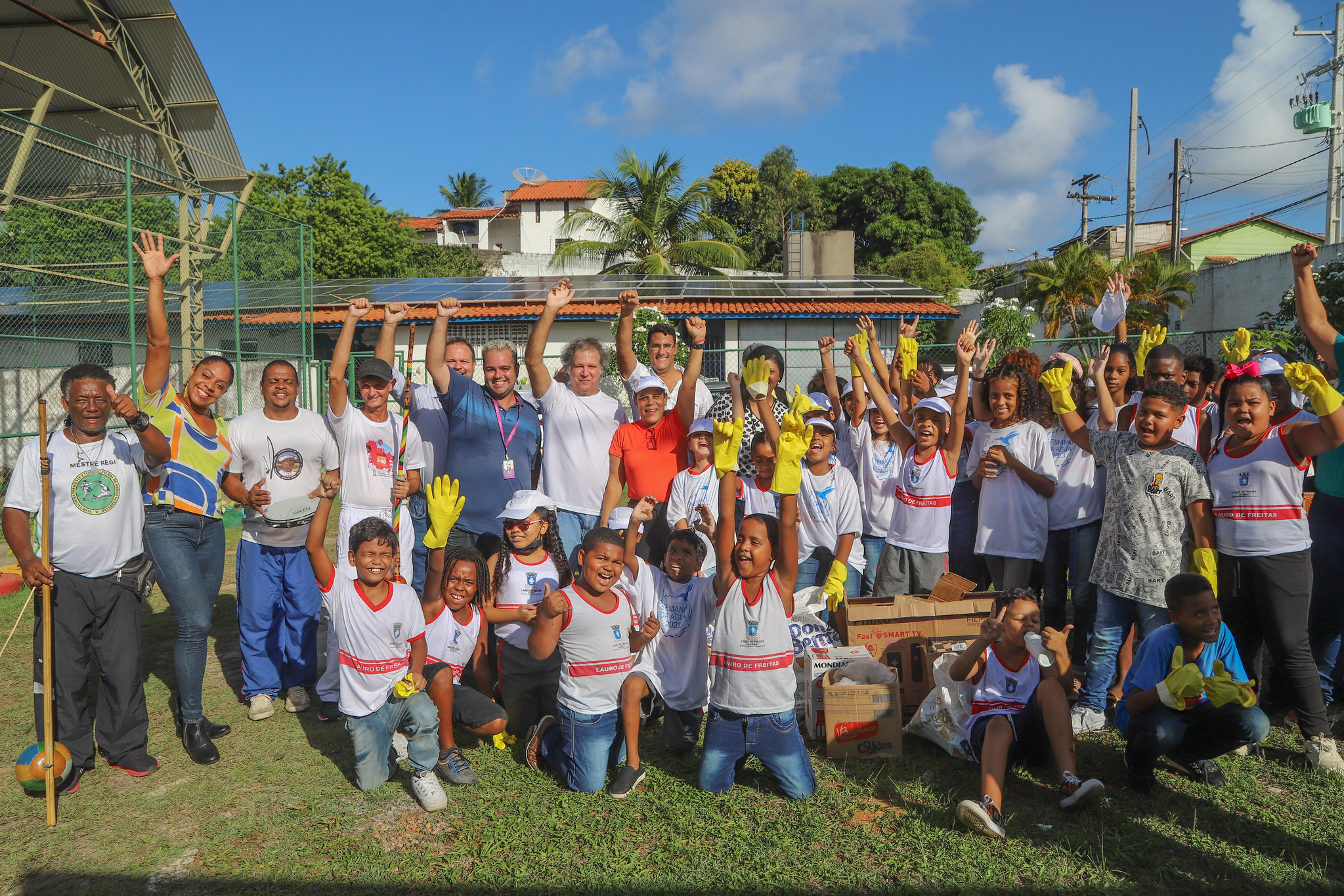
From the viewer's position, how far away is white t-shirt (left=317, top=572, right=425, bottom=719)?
396 cm

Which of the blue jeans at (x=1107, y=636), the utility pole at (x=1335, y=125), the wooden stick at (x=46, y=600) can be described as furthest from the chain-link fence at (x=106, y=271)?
the utility pole at (x=1335, y=125)

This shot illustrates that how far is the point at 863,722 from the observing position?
4207 mm

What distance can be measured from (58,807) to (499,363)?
3.02 meters

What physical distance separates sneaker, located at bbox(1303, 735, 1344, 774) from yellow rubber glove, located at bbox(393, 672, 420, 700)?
4.14 m

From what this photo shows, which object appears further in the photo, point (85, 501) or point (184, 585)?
point (184, 585)

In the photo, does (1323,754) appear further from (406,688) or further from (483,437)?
(483,437)

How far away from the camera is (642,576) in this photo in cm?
424

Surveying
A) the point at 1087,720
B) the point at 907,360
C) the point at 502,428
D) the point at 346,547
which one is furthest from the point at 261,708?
the point at 907,360

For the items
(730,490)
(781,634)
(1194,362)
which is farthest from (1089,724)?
(1194,362)

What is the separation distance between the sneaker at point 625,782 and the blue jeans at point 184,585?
2187 mm

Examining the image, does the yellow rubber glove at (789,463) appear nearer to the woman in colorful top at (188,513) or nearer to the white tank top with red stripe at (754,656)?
the white tank top with red stripe at (754,656)

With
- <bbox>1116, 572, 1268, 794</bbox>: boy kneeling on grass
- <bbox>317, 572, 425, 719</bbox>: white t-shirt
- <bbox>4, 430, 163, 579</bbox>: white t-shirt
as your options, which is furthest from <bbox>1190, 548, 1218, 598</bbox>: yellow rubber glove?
<bbox>4, 430, 163, 579</bbox>: white t-shirt

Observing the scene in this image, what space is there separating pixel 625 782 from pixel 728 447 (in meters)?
1.59

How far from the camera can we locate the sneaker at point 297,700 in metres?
4.94
